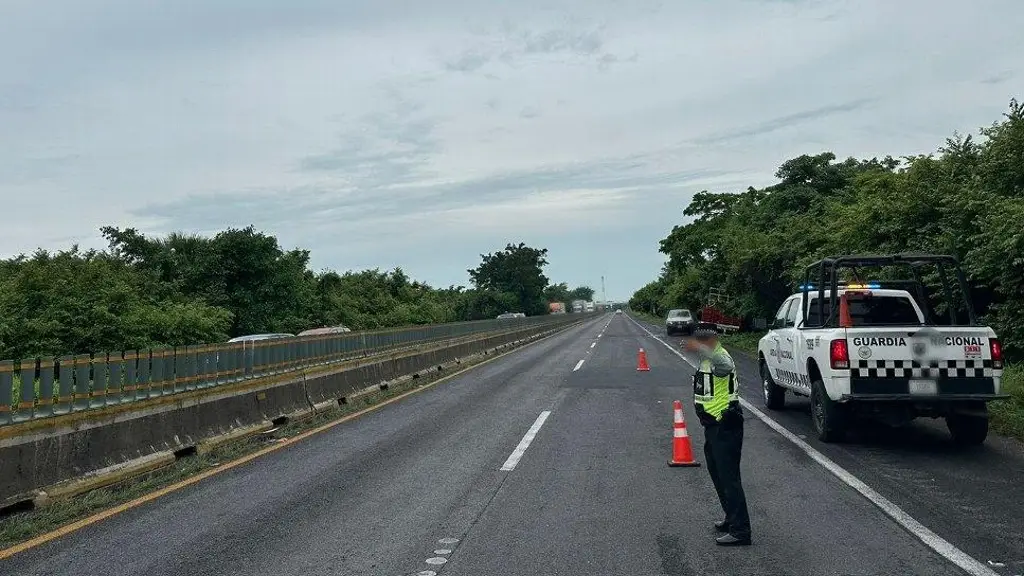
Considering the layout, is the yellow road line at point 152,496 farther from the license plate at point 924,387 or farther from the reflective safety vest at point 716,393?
the license plate at point 924,387

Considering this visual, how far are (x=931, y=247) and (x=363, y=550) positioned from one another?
603 inches

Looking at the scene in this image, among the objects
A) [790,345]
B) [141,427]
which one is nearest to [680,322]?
[790,345]

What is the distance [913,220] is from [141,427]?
16795mm

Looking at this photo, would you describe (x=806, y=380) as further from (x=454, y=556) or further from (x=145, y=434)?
(x=145, y=434)

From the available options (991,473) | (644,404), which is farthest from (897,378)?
(644,404)

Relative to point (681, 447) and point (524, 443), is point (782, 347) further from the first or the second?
point (524, 443)

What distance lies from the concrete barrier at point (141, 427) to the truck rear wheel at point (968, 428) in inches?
365

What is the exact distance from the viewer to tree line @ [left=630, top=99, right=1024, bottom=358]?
557 inches

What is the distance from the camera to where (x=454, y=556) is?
561cm

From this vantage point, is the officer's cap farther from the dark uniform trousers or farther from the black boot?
the black boot

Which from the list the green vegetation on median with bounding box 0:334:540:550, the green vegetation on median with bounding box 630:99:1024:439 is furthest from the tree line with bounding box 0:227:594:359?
the green vegetation on median with bounding box 630:99:1024:439

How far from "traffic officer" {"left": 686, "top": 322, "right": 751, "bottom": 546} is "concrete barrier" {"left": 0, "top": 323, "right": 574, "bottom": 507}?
5964 mm

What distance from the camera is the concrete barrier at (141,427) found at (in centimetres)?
710

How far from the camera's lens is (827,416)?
975 centimetres
